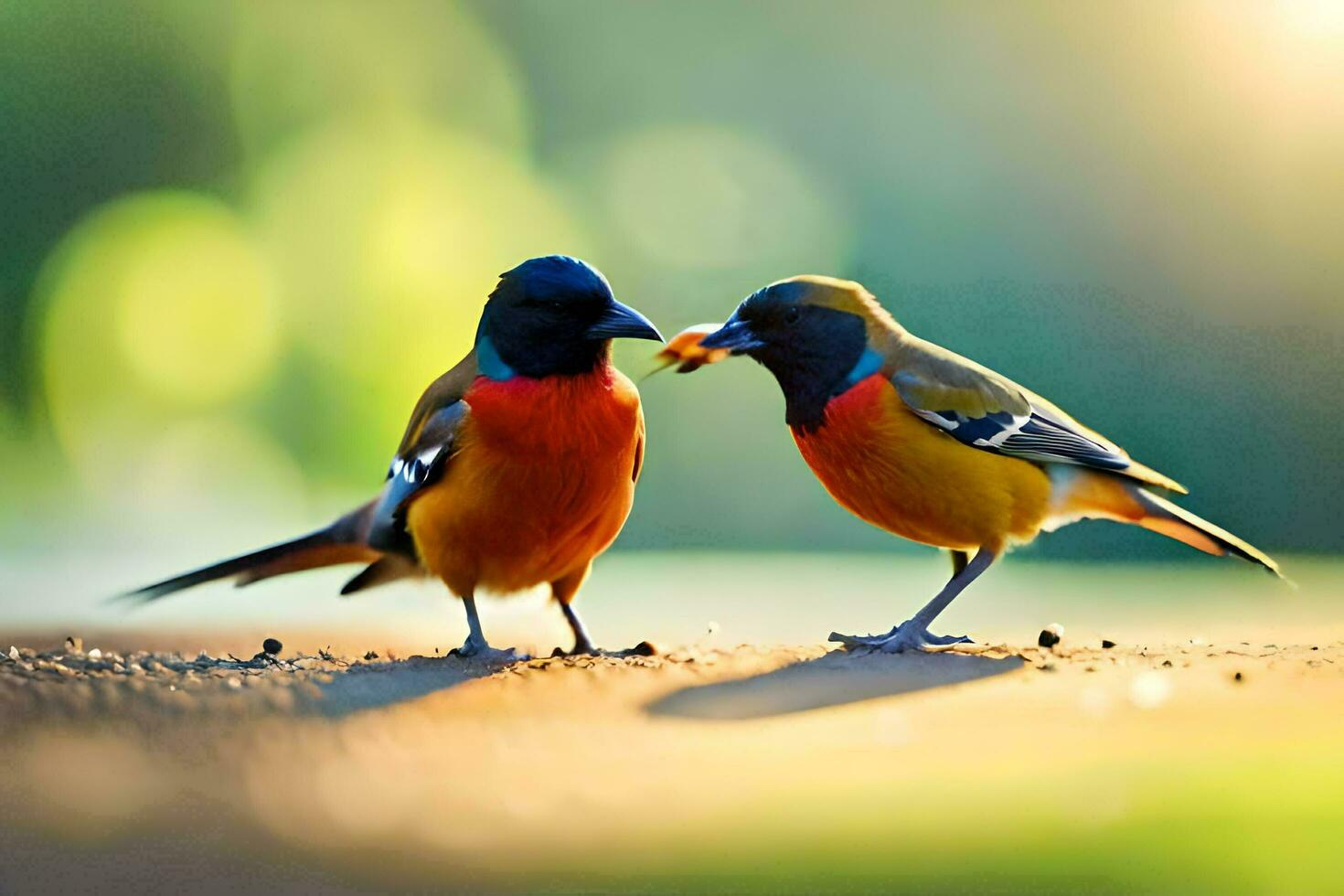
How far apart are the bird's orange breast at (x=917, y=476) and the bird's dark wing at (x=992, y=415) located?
0.05m

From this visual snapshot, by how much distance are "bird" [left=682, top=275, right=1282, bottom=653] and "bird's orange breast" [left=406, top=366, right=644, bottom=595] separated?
0.54m

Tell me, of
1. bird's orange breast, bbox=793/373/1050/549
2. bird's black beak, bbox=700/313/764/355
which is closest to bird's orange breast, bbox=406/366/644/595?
bird's black beak, bbox=700/313/764/355

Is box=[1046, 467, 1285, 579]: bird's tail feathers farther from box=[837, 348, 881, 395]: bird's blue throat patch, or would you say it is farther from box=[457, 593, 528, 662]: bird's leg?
box=[457, 593, 528, 662]: bird's leg

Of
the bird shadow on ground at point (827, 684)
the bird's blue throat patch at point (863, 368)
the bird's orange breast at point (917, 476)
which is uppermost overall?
the bird's blue throat patch at point (863, 368)

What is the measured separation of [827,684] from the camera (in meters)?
4.89

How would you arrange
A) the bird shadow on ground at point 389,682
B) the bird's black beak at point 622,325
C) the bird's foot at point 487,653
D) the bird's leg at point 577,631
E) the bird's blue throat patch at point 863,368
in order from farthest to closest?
the bird's leg at point 577,631 → the bird's blue throat patch at point 863,368 → the bird's foot at point 487,653 → the bird's black beak at point 622,325 → the bird shadow on ground at point 389,682

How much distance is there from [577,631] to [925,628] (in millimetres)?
1470

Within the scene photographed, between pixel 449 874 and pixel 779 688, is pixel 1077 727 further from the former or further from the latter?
pixel 449 874

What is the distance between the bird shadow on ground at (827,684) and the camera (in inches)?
182

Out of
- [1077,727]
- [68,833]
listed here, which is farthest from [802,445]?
[68,833]

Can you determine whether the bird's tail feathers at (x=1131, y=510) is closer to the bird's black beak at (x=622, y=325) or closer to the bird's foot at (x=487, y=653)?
the bird's black beak at (x=622, y=325)

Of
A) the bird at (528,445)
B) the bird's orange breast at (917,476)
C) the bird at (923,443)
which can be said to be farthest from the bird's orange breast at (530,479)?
the bird's orange breast at (917,476)

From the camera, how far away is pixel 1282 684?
4.79 meters

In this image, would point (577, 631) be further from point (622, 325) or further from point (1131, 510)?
point (1131, 510)
